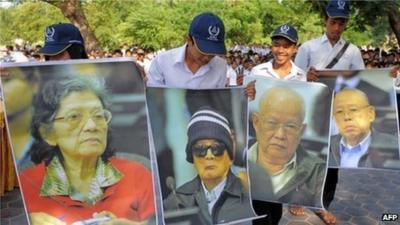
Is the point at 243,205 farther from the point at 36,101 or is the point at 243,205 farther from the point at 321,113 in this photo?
the point at 36,101

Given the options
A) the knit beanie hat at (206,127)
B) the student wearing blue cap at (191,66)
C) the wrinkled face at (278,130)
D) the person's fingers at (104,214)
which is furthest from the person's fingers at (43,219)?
the wrinkled face at (278,130)

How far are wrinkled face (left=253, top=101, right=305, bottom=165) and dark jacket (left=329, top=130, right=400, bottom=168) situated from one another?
0.47 m

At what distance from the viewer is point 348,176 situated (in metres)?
4.95

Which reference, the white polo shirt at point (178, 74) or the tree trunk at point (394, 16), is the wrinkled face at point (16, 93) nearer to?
the white polo shirt at point (178, 74)

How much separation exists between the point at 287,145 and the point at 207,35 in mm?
804

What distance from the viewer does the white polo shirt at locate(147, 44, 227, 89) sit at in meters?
2.39

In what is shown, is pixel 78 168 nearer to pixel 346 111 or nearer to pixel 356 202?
pixel 346 111

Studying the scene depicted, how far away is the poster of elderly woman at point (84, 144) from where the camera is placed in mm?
1968

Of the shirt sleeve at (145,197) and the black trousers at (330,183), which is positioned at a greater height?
the shirt sleeve at (145,197)

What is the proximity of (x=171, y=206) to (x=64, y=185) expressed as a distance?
539mm

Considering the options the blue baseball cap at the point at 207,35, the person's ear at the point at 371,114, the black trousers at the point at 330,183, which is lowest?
the black trousers at the point at 330,183

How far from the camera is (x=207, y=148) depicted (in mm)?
2320

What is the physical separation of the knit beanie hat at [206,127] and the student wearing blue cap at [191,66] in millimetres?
160

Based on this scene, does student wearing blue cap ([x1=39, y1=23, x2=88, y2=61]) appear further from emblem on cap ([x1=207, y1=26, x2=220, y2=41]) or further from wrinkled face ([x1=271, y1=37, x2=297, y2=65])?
wrinkled face ([x1=271, y1=37, x2=297, y2=65])
